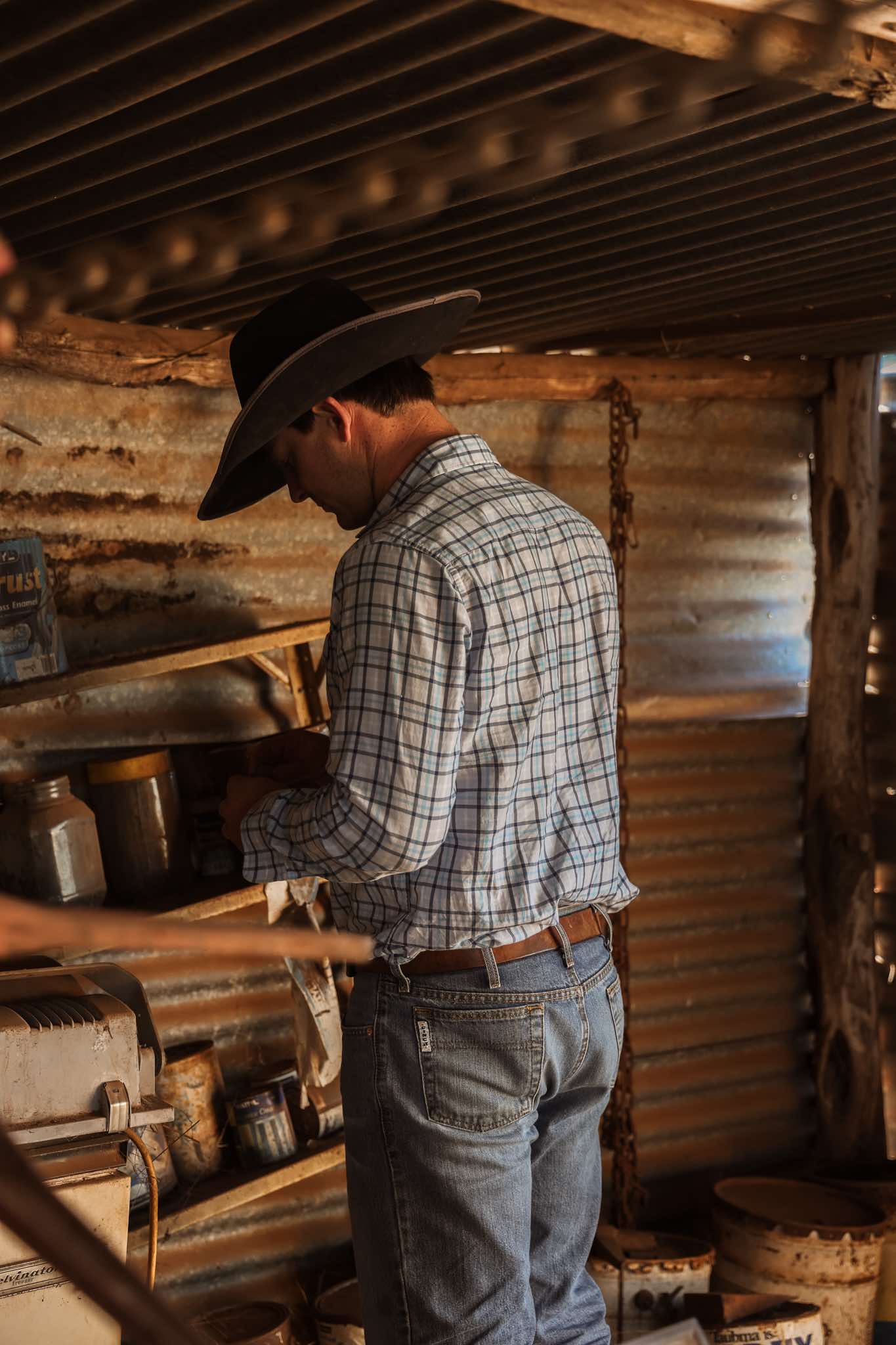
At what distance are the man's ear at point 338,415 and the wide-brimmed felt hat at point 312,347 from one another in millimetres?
32

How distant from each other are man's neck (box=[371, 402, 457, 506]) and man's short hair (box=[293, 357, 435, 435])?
0.8 inches

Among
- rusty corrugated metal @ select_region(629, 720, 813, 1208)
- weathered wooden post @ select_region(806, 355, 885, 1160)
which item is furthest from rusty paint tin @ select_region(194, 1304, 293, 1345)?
weathered wooden post @ select_region(806, 355, 885, 1160)

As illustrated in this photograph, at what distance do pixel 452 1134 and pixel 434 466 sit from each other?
3.62 ft

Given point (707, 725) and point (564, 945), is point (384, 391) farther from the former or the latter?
point (707, 725)

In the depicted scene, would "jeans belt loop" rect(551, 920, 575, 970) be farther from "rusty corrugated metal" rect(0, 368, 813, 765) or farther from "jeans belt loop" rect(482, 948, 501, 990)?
"rusty corrugated metal" rect(0, 368, 813, 765)

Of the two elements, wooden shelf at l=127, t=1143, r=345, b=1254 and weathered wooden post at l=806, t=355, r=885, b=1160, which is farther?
weathered wooden post at l=806, t=355, r=885, b=1160

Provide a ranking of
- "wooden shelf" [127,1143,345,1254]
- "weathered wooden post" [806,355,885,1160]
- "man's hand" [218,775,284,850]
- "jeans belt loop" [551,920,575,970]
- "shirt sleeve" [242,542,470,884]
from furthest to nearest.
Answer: "weathered wooden post" [806,355,885,1160] → "wooden shelf" [127,1143,345,1254] → "man's hand" [218,775,284,850] → "jeans belt loop" [551,920,575,970] → "shirt sleeve" [242,542,470,884]

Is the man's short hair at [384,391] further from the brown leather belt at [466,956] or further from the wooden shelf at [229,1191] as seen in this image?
the wooden shelf at [229,1191]

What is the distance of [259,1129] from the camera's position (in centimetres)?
335

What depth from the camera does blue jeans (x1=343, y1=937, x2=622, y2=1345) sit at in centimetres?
215

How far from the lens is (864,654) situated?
456cm

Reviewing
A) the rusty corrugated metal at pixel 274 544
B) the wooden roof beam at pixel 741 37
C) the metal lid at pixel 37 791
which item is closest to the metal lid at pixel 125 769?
the metal lid at pixel 37 791

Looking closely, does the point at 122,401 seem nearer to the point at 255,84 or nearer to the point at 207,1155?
the point at 255,84

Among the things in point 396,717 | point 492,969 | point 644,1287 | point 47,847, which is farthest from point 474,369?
point 644,1287
